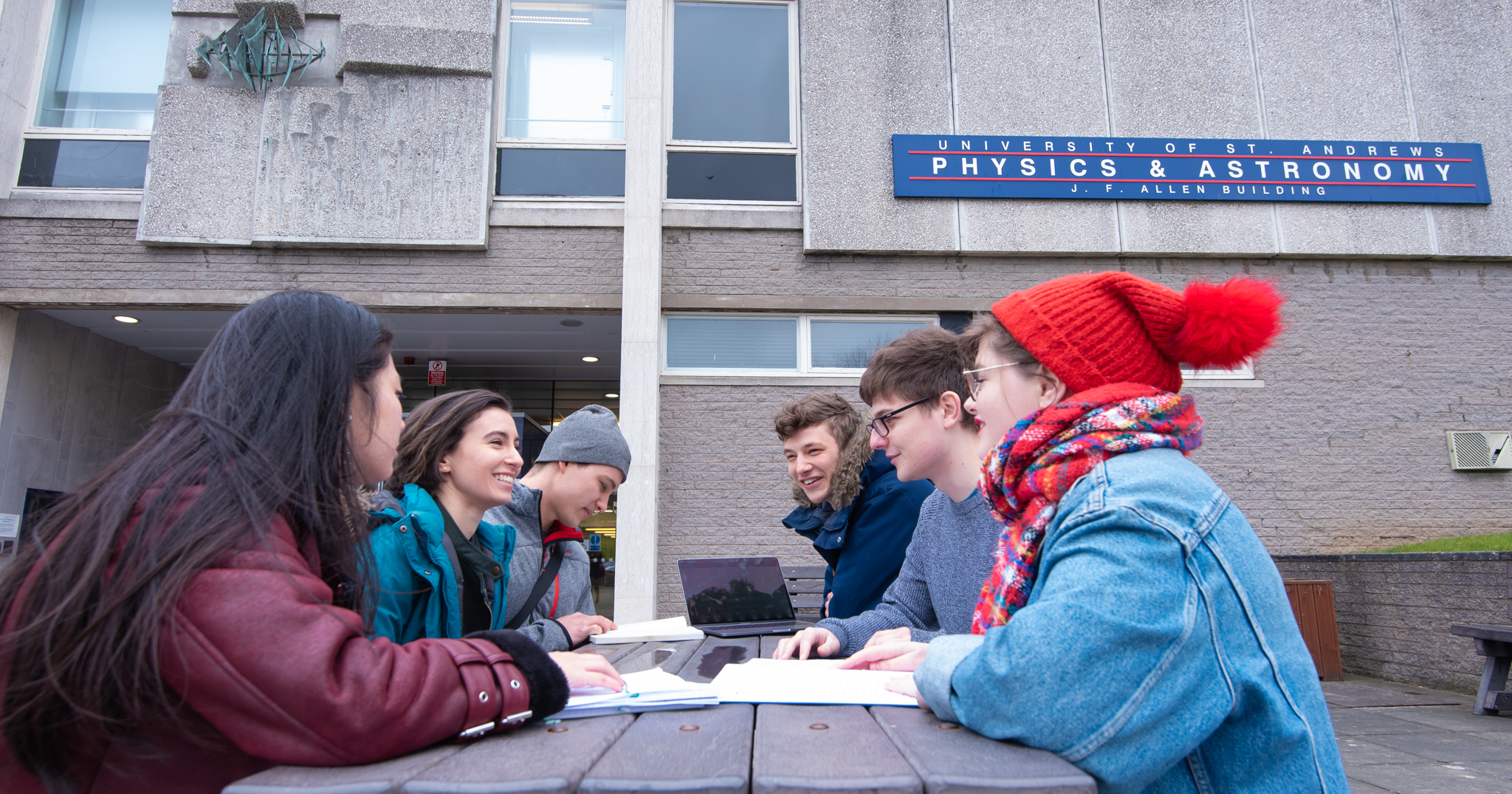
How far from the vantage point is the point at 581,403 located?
35.8 feet

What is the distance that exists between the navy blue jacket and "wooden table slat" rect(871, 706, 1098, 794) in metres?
1.95

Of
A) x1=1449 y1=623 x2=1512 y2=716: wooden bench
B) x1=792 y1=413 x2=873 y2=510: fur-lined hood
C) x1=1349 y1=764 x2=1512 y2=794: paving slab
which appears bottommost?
x1=1349 y1=764 x2=1512 y2=794: paving slab

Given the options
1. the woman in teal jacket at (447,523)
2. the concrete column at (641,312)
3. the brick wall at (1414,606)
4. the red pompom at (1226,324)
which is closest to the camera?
the red pompom at (1226,324)

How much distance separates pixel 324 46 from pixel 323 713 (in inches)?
332

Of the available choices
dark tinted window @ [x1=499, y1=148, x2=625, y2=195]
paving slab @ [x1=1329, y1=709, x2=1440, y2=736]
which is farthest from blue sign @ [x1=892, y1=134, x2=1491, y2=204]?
paving slab @ [x1=1329, y1=709, x2=1440, y2=736]

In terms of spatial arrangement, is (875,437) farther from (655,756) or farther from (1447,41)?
(1447,41)

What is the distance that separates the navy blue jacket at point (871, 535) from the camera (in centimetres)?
314

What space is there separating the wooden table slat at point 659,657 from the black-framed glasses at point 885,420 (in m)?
0.90

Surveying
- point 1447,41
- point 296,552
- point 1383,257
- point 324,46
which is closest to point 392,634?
point 296,552

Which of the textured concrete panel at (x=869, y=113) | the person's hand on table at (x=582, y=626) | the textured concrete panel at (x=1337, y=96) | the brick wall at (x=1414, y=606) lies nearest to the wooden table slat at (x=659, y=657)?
the person's hand on table at (x=582, y=626)

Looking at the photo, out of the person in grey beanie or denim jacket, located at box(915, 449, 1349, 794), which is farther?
the person in grey beanie

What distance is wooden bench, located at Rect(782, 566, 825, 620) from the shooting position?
197 inches

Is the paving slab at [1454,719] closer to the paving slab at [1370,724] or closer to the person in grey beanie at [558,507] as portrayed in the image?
the paving slab at [1370,724]

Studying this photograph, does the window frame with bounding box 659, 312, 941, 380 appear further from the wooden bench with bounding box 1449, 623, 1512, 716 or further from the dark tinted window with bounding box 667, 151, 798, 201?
the wooden bench with bounding box 1449, 623, 1512, 716
